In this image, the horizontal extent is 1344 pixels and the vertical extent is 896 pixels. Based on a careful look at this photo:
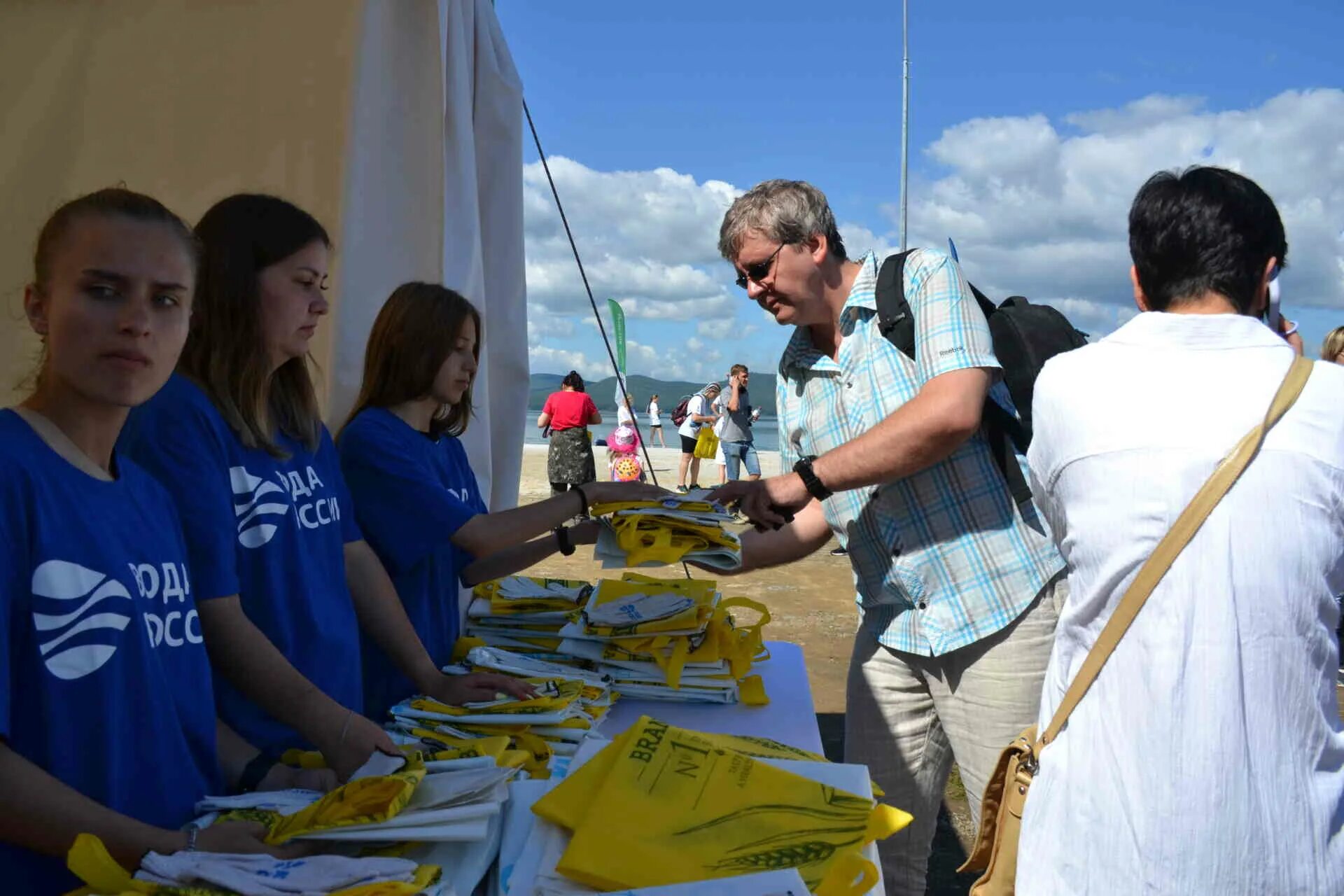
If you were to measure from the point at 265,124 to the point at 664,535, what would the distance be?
179 centimetres

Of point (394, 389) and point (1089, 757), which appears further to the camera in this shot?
point (394, 389)

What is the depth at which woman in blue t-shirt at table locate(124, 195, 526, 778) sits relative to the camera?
1437mm

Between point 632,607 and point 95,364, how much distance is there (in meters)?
1.38

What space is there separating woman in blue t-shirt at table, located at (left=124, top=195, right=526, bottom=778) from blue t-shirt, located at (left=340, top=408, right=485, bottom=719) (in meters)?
0.15

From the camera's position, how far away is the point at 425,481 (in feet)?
6.82

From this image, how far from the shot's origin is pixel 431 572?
7.23 ft

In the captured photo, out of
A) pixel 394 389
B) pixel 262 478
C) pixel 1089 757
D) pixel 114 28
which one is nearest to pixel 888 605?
pixel 1089 757

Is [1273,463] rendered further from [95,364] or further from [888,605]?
[95,364]

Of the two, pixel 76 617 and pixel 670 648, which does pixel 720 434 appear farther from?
pixel 76 617

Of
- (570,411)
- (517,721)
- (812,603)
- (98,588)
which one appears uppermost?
(570,411)

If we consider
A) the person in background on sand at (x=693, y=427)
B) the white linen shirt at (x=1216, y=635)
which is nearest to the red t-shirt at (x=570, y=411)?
the person in background on sand at (x=693, y=427)

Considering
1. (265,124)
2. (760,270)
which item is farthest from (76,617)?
(265,124)

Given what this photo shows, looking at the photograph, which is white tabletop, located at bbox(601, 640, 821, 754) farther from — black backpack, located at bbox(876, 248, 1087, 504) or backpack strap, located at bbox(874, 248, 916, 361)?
backpack strap, located at bbox(874, 248, 916, 361)

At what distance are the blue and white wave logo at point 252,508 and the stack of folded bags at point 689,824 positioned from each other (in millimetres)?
600
